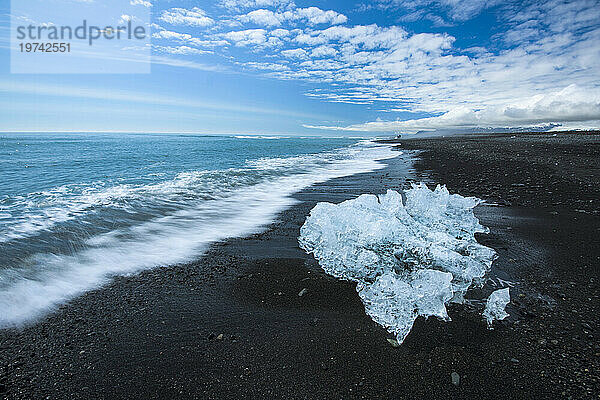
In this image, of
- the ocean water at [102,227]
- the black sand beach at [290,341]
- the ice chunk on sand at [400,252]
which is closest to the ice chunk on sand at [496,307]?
the black sand beach at [290,341]

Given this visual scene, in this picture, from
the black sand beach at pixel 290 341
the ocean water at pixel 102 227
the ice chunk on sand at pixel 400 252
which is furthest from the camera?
the ocean water at pixel 102 227

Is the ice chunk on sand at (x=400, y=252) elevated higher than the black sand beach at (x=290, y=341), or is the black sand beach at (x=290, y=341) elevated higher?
the ice chunk on sand at (x=400, y=252)

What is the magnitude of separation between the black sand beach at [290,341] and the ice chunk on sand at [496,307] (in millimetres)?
89

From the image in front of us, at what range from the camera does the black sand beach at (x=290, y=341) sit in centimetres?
229

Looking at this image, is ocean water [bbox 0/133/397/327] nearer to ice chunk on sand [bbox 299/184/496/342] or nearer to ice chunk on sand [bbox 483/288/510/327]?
ice chunk on sand [bbox 299/184/496/342]

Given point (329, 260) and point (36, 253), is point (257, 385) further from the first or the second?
point (36, 253)

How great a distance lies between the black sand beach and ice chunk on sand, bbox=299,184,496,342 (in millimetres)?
198

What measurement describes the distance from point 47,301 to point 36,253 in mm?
2169

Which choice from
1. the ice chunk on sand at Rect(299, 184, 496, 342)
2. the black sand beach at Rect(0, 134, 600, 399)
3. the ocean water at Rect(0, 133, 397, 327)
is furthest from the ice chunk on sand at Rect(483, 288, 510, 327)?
the ocean water at Rect(0, 133, 397, 327)

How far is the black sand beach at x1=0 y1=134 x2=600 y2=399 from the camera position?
2.29 meters

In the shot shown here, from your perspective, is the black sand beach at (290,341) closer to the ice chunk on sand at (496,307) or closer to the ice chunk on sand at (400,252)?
the ice chunk on sand at (496,307)

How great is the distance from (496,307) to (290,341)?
7.24 feet

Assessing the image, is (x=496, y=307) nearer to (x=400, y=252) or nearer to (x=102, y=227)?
(x=400, y=252)

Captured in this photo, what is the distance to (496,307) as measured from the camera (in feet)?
10.0
